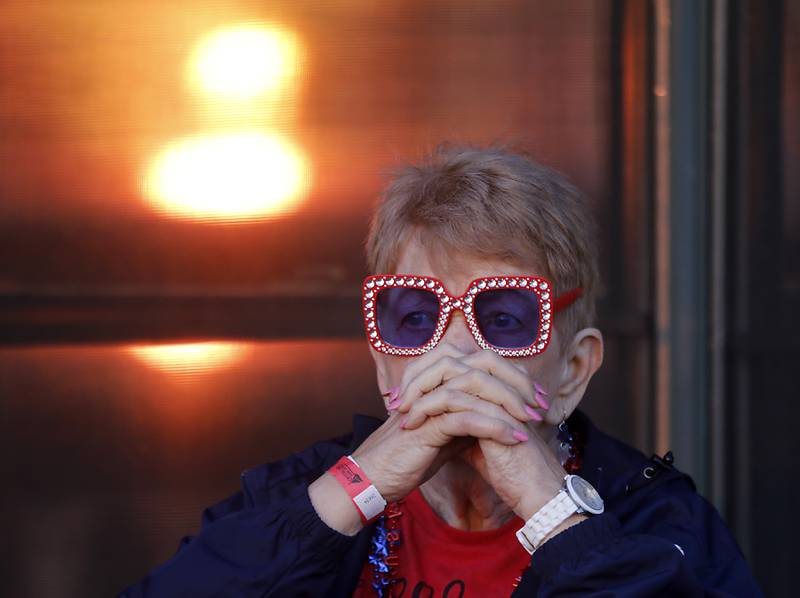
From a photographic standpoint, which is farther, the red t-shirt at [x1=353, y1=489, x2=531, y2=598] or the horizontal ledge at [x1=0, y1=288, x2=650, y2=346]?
the horizontal ledge at [x1=0, y1=288, x2=650, y2=346]

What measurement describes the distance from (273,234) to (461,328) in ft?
3.98

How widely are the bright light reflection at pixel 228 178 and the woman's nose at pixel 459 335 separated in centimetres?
121

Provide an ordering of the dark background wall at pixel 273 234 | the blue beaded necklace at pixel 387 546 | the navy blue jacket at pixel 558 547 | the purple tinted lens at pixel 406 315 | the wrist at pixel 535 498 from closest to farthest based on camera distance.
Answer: the navy blue jacket at pixel 558 547, the wrist at pixel 535 498, the purple tinted lens at pixel 406 315, the blue beaded necklace at pixel 387 546, the dark background wall at pixel 273 234

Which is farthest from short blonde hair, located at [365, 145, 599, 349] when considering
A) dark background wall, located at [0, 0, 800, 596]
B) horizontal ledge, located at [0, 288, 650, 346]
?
horizontal ledge, located at [0, 288, 650, 346]

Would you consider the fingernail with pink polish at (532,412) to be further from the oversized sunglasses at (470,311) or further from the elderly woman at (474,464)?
the oversized sunglasses at (470,311)

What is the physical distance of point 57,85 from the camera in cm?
313

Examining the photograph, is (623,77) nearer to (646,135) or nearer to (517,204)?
(646,135)

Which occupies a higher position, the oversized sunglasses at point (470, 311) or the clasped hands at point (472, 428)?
the oversized sunglasses at point (470, 311)

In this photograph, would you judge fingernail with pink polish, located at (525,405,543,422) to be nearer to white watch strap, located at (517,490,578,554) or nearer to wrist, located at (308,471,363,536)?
white watch strap, located at (517,490,578,554)

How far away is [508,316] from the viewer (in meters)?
2.15

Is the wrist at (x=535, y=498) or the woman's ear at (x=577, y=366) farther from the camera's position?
the woman's ear at (x=577, y=366)

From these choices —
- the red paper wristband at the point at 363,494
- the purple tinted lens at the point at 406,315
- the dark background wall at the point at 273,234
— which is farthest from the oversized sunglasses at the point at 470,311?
the dark background wall at the point at 273,234

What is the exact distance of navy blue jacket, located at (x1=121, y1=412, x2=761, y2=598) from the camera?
194 cm

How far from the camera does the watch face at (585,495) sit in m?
2.02
